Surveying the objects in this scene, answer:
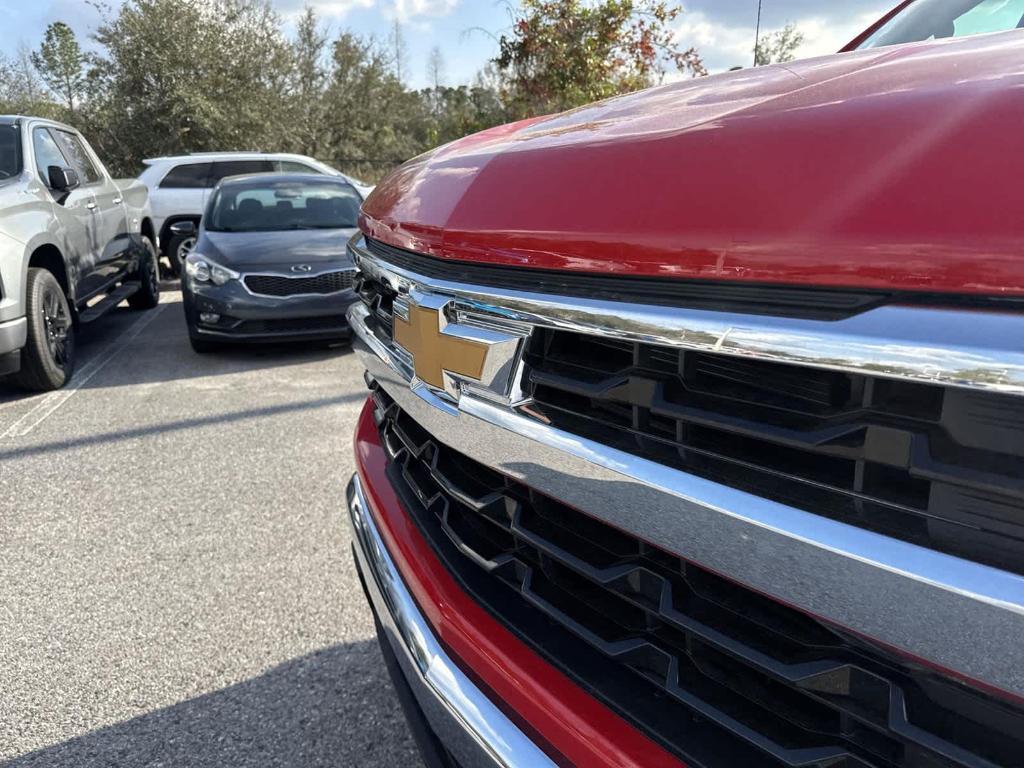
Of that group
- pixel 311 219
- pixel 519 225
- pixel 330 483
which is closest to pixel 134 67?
pixel 311 219

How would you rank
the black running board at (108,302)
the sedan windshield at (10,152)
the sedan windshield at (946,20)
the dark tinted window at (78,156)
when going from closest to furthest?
the sedan windshield at (946,20), the sedan windshield at (10,152), the black running board at (108,302), the dark tinted window at (78,156)

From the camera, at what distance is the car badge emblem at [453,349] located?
1.15 m

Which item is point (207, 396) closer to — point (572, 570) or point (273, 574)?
point (273, 574)

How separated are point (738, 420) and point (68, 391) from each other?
5.82 m

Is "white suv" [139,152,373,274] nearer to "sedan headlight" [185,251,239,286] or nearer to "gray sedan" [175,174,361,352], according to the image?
"gray sedan" [175,174,361,352]

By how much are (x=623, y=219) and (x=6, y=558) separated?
10.9 ft

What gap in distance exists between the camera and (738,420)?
87 centimetres

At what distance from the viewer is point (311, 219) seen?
7102 mm

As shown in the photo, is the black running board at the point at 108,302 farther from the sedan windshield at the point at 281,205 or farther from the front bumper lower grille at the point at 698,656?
the front bumper lower grille at the point at 698,656

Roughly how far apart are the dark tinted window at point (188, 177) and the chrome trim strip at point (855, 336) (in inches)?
460

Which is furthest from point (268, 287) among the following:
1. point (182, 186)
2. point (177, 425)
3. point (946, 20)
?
point (182, 186)

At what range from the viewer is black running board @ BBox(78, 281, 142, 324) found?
20.8ft

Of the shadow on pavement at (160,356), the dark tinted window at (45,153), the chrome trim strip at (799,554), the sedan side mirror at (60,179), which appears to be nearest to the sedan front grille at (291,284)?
the shadow on pavement at (160,356)

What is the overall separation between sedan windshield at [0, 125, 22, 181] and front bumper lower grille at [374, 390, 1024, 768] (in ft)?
18.7
